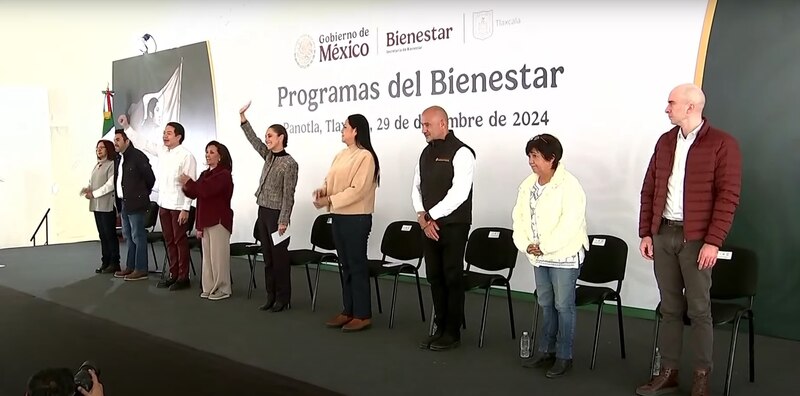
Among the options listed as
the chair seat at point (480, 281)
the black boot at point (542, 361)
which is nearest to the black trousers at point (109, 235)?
the chair seat at point (480, 281)

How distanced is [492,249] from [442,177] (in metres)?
0.75

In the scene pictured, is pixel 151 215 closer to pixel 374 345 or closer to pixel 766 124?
pixel 374 345

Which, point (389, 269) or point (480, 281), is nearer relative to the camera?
point (480, 281)

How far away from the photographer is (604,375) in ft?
10.3

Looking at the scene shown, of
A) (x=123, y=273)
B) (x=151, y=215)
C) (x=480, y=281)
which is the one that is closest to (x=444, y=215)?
(x=480, y=281)

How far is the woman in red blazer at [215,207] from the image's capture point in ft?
15.7

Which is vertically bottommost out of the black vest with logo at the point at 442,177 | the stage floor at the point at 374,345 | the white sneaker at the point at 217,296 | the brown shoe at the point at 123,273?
the stage floor at the point at 374,345

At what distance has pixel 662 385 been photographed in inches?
112

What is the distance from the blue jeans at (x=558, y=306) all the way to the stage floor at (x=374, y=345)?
153 millimetres

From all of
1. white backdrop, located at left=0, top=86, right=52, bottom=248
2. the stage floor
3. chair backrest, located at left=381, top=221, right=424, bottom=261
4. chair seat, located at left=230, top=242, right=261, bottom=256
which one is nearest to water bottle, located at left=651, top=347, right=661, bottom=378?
the stage floor

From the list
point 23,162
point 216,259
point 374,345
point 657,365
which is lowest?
point 374,345

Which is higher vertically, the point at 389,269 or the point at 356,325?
the point at 389,269

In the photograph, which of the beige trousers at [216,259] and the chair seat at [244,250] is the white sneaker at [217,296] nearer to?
the beige trousers at [216,259]

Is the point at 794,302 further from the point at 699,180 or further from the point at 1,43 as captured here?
the point at 1,43
